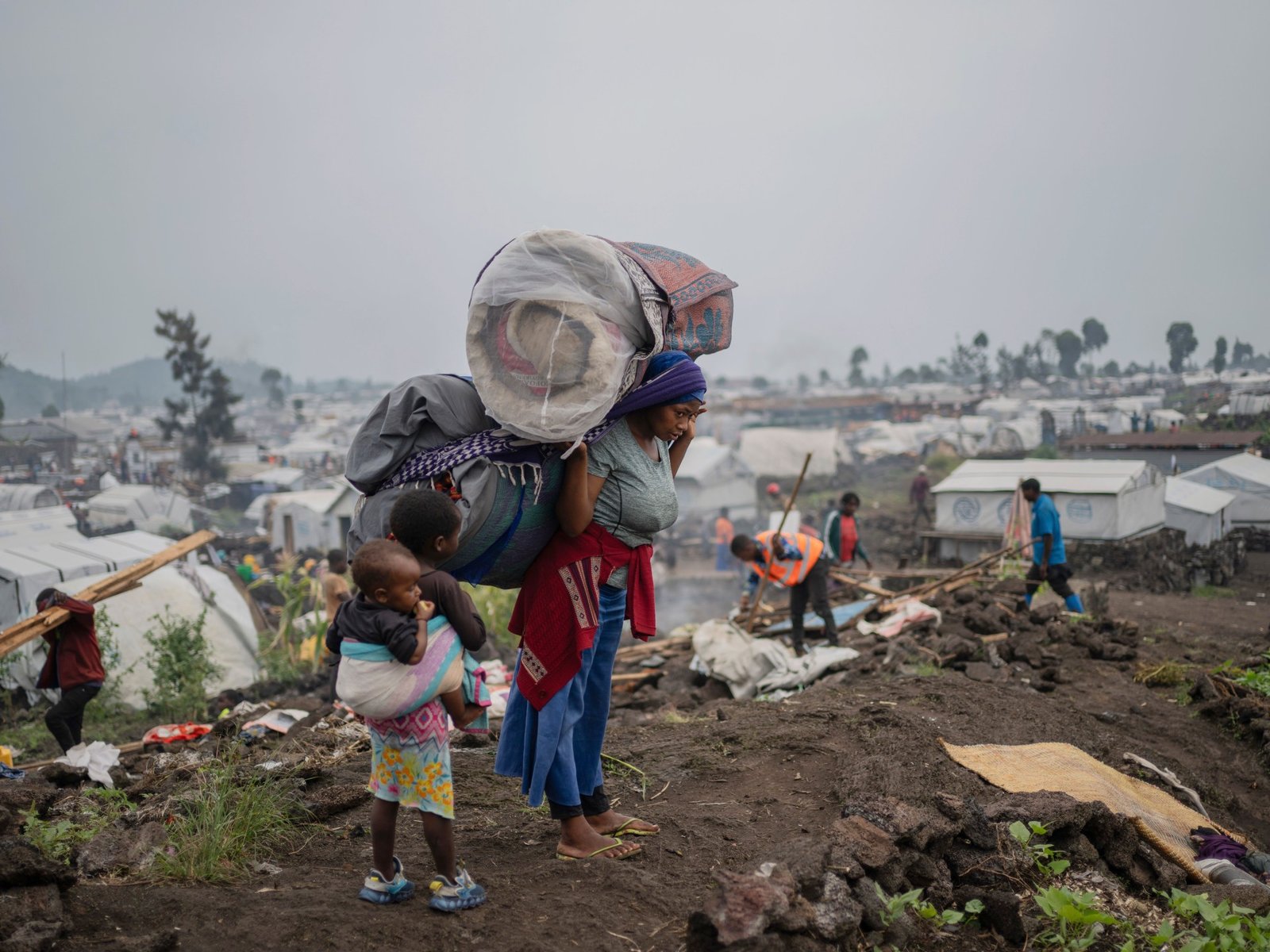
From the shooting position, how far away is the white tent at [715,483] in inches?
1094

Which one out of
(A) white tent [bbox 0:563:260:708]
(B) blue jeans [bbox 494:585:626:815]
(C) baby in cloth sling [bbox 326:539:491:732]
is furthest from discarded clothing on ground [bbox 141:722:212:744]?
(C) baby in cloth sling [bbox 326:539:491:732]

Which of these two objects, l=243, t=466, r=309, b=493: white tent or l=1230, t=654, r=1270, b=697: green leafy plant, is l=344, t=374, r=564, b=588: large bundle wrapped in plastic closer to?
l=1230, t=654, r=1270, b=697: green leafy plant

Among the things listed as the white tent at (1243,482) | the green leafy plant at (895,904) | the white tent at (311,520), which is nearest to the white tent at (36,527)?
the white tent at (311,520)

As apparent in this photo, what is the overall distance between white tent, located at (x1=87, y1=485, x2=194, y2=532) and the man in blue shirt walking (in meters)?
20.6

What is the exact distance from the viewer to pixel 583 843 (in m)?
3.16

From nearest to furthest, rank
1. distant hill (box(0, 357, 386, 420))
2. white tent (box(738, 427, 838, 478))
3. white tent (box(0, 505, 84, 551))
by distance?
white tent (box(0, 505, 84, 551))
white tent (box(738, 427, 838, 478))
distant hill (box(0, 357, 386, 420))

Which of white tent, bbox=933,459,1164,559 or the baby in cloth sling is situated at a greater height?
the baby in cloth sling

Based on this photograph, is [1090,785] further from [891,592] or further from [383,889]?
[891,592]

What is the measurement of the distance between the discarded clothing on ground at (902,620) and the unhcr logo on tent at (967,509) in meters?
9.57

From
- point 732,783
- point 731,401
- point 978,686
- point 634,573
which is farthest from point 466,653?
point 731,401

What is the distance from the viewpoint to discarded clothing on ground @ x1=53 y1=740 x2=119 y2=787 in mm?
5422

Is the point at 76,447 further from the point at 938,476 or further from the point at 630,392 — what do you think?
the point at 630,392

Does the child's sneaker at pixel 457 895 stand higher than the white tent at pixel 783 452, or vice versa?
the child's sneaker at pixel 457 895

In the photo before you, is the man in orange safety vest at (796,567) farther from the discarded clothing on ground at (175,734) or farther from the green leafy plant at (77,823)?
the green leafy plant at (77,823)
